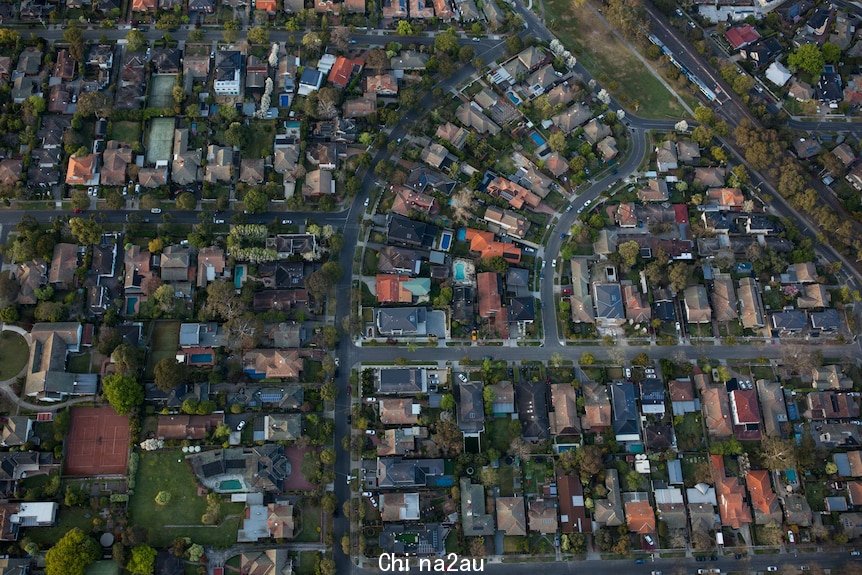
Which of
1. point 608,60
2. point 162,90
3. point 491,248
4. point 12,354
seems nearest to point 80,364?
point 12,354

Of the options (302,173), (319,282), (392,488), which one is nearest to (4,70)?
(302,173)

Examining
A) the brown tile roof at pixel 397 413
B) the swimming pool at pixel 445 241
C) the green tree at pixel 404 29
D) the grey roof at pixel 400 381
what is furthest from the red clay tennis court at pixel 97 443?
the green tree at pixel 404 29

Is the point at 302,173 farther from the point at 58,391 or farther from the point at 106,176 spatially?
the point at 58,391

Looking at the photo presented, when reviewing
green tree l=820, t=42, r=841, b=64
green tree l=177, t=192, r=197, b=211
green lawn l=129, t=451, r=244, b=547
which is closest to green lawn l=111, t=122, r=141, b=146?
green tree l=177, t=192, r=197, b=211

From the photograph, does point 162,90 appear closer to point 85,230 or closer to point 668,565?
point 85,230

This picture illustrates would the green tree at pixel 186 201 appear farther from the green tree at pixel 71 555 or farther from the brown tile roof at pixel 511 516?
the brown tile roof at pixel 511 516

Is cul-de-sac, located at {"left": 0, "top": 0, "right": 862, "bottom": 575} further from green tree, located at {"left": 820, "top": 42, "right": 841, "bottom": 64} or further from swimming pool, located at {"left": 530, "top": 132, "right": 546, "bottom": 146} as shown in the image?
green tree, located at {"left": 820, "top": 42, "right": 841, "bottom": 64}
